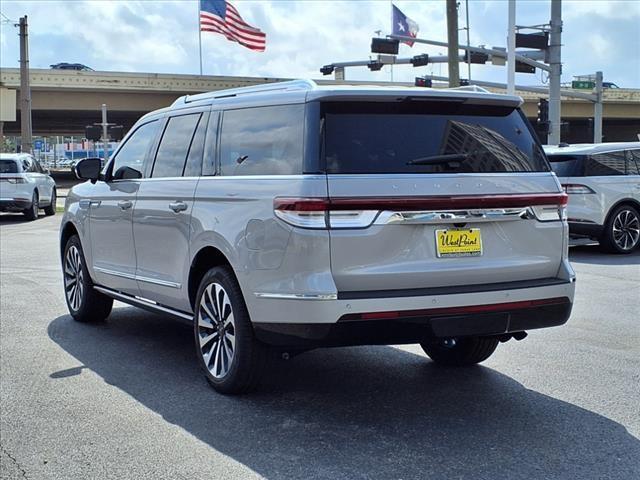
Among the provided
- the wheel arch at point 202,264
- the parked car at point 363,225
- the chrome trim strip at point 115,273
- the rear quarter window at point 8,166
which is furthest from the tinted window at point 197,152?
the rear quarter window at point 8,166

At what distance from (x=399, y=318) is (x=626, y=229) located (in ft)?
32.7

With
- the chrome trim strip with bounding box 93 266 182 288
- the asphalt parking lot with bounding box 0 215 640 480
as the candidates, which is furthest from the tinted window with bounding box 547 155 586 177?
the chrome trim strip with bounding box 93 266 182 288

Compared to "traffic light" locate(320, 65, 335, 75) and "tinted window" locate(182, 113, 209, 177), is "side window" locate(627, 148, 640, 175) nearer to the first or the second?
"tinted window" locate(182, 113, 209, 177)

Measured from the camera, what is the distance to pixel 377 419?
16.1 feet

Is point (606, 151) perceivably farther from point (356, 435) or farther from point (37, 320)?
point (356, 435)

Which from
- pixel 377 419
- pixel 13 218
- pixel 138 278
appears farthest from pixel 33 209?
pixel 377 419

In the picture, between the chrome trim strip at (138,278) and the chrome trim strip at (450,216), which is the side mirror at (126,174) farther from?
the chrome trim strip at (450,216)

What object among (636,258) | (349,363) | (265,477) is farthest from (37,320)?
(636,258)

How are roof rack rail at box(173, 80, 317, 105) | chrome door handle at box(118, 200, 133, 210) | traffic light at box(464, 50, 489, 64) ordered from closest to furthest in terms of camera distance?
roof rack rail at box(173, 80, 317, 105) < chrome door handle at box(118, 200, 133, 210) < traffic light at box(464, 50, 489, 64)

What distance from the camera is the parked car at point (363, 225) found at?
15.0 feet

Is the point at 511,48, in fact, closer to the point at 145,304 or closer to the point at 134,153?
the point at 134,153

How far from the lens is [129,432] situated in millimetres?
4750

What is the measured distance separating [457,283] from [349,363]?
5.90 ft

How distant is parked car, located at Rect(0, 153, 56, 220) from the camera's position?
21547 millimetres
